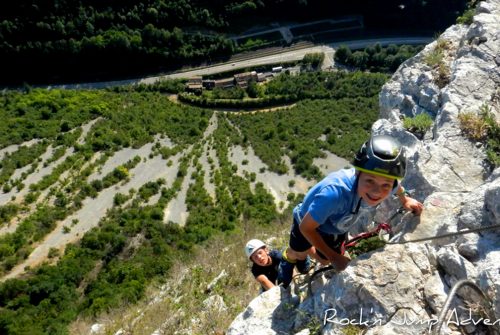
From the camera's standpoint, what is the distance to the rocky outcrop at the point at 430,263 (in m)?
5.39

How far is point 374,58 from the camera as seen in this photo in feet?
198

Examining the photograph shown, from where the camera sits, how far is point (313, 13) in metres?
66.3

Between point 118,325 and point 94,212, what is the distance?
17385mm

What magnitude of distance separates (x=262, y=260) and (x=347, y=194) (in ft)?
10.4

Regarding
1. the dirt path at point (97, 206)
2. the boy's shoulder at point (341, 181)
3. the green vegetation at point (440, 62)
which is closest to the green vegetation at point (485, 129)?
the green vegetation at point (440, 62)

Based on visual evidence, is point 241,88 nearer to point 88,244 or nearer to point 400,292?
point 88,244

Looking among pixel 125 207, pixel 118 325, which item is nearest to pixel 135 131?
pixel 125 207

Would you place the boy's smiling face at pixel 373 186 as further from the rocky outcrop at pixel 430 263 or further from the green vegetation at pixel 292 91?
the green vegetation at pixel 292 91

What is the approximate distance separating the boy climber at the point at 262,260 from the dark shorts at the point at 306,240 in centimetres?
153

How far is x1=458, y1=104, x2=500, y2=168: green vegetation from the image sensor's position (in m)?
7.33

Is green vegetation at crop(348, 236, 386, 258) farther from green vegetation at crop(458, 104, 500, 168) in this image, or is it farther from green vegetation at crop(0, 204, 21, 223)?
green vegetation at crop(0, 204, 21, 223)

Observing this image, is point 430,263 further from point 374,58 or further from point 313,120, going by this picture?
point 374,58

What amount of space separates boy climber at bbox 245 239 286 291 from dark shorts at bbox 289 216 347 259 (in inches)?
60.2

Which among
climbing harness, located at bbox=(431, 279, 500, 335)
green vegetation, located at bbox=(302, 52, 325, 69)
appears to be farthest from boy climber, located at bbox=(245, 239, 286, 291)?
green vegetation, located at bbox=(302, 52, 325, 69)
